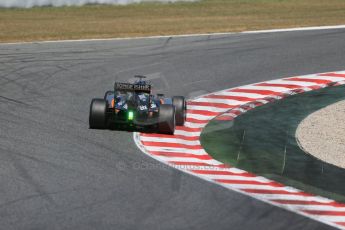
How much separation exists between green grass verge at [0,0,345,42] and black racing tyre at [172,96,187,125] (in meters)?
11.6

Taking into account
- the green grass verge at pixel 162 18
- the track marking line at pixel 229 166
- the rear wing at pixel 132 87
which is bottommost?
the track marking line at pixel 229 166

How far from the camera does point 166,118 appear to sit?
18344 millimetres

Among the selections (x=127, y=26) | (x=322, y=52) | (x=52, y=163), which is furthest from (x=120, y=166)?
(x=127, y=26)

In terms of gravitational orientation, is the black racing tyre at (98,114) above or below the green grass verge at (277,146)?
above

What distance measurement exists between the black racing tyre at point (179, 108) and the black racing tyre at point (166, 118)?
856 mm

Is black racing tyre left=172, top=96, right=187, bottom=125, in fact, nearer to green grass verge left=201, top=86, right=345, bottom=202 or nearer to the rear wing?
green grass verge left=201, top=86, right=345, bottom=202

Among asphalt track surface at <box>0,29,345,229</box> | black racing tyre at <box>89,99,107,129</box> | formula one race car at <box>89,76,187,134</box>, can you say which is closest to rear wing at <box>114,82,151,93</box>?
formula one race car at <box>89,76,187,134</box>

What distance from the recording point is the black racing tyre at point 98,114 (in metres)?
18.4

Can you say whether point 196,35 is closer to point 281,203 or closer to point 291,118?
point 291,118

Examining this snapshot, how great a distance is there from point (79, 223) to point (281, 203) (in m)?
3.78

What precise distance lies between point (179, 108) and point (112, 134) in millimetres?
1819

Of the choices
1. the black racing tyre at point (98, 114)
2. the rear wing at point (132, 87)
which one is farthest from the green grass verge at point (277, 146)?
the black racing tyre at point (98, 114)

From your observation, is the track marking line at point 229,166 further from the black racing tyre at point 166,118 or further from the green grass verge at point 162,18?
the green grass verge at point 162,18

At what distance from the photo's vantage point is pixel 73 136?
1844 centimetres
